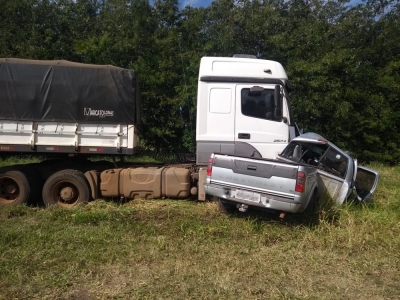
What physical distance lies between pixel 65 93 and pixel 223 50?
1015 cm

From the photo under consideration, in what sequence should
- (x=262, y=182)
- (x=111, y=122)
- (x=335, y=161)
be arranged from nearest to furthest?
(x=262, y=182) → (x=335, y=161) → (x=111, y=122)

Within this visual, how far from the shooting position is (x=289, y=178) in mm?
6355

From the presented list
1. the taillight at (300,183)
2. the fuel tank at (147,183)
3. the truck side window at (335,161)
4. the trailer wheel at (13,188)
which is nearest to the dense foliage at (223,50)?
the fuel tank at (147,183)

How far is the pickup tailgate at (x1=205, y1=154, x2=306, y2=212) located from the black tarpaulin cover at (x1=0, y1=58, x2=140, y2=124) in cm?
234

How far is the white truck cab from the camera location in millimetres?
8016

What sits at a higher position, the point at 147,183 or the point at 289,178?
the point at 289,178

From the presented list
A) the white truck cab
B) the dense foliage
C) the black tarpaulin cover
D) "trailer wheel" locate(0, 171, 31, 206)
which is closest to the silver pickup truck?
the white truck cab

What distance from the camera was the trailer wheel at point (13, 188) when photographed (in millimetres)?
8211

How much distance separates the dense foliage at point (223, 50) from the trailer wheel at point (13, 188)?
5864 mm

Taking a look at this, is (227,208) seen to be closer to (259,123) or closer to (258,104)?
(259,123)

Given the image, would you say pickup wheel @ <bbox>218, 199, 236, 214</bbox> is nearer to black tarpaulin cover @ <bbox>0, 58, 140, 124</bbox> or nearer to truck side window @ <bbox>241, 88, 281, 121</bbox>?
truck side window @ <bbox>241, 88, 281, 121</bbox>

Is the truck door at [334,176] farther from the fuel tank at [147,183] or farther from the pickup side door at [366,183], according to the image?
the fuel tank at [147,183]

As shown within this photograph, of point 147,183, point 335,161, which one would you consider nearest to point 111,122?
point 147,183

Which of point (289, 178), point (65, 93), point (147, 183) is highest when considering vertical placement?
point (65, 93)
